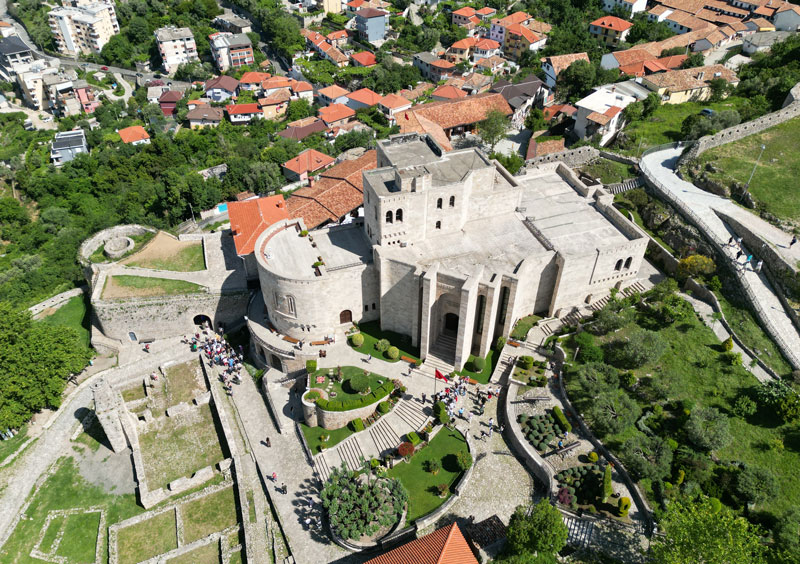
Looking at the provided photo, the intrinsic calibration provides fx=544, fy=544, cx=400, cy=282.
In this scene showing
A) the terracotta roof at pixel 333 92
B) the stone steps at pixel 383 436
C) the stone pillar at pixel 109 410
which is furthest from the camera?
the terracotta roof at pixel 333 92

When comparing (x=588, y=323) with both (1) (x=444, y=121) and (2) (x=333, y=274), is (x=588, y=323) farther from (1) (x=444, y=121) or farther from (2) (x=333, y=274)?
(1) (x=444, y=121)

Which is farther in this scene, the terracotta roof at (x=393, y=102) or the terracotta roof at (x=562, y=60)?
the terracotta roof at (x=393, y=102)

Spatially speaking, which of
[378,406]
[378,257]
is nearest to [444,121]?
[378,257]

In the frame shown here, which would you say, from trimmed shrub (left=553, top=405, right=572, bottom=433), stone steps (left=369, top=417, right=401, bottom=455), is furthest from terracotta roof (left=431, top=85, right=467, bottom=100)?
stone steps (left=369, top=417, right=401, bottom=455)

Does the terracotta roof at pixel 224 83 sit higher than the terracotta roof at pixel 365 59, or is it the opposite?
the terracotta roof at pixel 365 59

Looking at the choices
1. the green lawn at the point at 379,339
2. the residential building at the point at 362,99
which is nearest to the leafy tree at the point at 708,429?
the green lawn at the point at 379,339

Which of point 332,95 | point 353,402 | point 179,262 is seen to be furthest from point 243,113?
point 353,402

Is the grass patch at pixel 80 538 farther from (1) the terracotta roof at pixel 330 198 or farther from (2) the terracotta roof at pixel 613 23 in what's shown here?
(2) the terracotta roof at pixel 613 23

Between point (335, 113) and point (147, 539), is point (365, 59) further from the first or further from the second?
point (147, 539)
